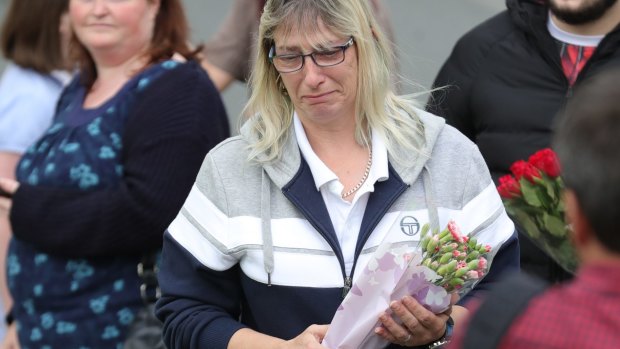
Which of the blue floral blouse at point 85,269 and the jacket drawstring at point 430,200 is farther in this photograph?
the blue floral blouse at point 85,269

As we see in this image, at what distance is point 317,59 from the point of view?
2.97 meters

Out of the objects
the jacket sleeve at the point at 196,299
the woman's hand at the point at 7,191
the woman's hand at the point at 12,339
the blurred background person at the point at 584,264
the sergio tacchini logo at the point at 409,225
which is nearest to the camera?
the blurred background person at the point at 584,264

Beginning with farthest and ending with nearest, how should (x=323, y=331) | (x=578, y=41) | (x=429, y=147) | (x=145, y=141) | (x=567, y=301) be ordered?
1. (x=578, y=41)
2. (x=145, y=141)
3. (x=429, y=147)
4. (x=323, y=331)
5. (x=567, y=301)

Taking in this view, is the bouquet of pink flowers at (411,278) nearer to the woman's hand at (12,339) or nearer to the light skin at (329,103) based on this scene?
the light skin at (329,103)

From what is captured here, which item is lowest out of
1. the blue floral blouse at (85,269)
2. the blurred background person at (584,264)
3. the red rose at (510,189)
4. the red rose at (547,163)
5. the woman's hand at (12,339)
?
the woman's hand at (12,339)

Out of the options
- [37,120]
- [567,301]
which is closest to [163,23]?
[37,120]

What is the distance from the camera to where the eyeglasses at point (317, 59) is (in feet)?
9.72

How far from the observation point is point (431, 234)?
2.84m

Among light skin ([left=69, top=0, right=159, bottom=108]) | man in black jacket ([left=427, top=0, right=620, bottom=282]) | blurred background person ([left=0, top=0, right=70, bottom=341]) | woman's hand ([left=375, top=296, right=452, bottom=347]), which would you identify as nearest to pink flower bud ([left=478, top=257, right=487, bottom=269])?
woman's hand ([left=375, top=296, right=452, bottom=347])

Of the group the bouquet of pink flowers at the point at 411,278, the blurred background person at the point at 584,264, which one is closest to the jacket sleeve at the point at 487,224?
the bouquet of pink flowers at the point at 411,278

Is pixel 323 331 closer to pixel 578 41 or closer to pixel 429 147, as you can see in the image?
pixel 429 147

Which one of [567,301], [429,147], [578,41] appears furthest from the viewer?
[578,41]

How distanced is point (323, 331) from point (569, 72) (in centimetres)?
157

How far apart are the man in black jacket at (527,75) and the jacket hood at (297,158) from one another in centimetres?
81
